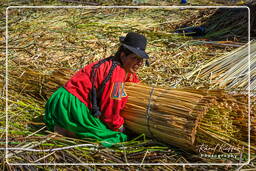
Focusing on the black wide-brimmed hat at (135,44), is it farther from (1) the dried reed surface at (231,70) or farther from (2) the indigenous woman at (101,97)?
(1) the dried reed surface at (231,70)

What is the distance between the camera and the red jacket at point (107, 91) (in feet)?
8.97

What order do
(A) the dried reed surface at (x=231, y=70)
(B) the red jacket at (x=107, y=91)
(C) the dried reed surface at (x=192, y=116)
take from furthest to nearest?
(A) the dried reed surface at (x=231, y=70) < (B) the red jacket at (x=107, y=91) < (C) the dried reed surface at (x=192, y=116)

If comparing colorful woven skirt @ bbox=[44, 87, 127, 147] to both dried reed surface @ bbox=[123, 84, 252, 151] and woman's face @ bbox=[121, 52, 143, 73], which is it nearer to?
dried reed surface @ bbox=[123, 84, 252, 151]

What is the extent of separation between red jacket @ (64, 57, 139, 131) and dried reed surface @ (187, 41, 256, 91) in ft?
3.99

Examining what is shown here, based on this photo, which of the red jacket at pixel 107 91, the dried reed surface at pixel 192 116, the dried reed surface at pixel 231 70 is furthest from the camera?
the dried reed surface at pixel 231 70

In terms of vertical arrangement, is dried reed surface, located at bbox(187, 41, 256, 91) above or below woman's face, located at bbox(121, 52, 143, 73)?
below

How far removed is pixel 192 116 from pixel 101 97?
70cm

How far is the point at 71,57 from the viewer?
15.3 ft

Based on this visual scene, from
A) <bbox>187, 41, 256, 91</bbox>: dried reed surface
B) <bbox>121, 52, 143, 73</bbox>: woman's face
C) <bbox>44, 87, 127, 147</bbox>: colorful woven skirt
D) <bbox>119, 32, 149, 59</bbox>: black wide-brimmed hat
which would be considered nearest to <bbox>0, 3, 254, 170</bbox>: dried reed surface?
<bbox>44, 87, 127, 147</bbox>: colorful woven skirt

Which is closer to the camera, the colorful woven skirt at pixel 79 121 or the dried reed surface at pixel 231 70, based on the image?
the colorful woven skirt at pixel 79 121

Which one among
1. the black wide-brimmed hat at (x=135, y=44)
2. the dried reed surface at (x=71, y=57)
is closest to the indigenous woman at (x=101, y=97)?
the black wide-brimmed hat at (x=135, y=44)

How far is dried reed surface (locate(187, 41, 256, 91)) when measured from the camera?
3575mm

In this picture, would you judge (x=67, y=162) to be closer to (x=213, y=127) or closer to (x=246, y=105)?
(x=213, y=127)

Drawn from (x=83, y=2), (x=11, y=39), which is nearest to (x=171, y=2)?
(x=83, y=2)
